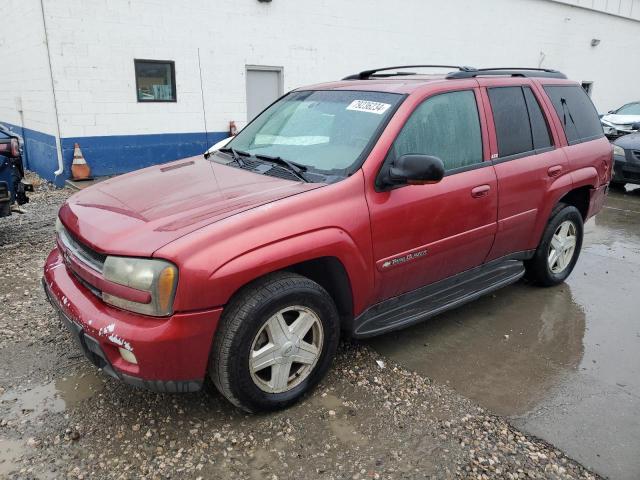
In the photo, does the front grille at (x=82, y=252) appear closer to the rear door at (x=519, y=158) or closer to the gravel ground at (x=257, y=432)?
the gravel ground at (x=257, y=432)

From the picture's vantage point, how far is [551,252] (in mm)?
4594

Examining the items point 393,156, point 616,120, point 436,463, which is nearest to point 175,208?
point 393,156

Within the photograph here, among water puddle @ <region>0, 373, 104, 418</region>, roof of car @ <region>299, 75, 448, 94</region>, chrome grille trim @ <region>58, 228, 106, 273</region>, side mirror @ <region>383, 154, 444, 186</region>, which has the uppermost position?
roof of car @ <region>299, 75, 448, 94</region>

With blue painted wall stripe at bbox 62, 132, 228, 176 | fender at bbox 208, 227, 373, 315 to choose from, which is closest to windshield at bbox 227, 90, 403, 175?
fender at bbox 208, 227, 373, 315

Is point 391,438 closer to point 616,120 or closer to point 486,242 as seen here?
point 486,242

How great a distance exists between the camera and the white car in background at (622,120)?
45.3 feet

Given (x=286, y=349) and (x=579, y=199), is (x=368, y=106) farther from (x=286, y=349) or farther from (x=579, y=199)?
(x=579, y=199)

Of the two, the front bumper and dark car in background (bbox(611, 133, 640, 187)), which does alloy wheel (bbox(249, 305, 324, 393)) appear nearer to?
the front bumper

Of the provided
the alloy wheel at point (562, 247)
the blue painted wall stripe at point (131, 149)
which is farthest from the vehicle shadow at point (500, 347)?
the blue painted wall stripe at point (131, 149)

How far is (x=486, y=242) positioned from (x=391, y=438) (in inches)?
66.1

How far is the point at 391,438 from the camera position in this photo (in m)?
2.72

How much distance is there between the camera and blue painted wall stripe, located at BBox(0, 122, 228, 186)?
8773 mm

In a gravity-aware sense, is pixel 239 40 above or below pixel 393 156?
above

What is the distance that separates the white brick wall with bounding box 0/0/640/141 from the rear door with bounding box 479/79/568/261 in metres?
7.04
